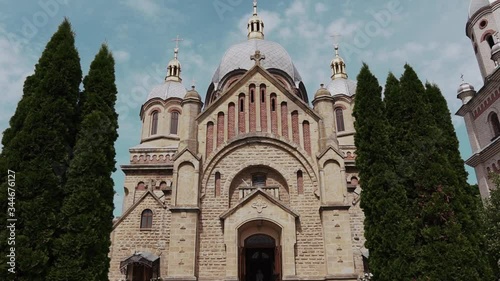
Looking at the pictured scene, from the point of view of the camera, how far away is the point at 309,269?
18.4m

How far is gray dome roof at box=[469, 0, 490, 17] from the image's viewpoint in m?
28.8

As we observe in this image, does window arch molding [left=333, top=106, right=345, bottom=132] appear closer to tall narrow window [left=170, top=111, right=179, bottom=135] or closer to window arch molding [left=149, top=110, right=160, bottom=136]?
tall narrow window [left=170, top=111, right=179, bottom=135]

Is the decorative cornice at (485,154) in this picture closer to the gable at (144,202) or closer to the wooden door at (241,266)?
the wooden door at (241,266)

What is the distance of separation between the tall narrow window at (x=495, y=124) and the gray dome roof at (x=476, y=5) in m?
8.15

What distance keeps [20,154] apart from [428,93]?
15.4 metres

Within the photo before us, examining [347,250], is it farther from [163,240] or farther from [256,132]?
[163,240]

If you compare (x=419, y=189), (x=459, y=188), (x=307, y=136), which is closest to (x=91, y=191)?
(x=419, y=189)

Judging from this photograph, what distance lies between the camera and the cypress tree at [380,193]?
13.3 meters

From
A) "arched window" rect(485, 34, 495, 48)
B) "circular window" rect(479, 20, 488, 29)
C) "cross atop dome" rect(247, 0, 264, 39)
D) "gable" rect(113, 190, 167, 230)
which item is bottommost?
"gable" rect(113, 190, 167, 230)

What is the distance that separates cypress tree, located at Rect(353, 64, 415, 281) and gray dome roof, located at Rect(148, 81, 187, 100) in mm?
21399

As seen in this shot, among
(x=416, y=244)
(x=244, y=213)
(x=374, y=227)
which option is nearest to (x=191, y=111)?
(x=244, y=213)

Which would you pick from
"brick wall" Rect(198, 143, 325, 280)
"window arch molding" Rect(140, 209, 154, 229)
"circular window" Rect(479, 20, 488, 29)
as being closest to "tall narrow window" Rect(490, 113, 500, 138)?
"circular window" Rect(479, 20, 488, 29)

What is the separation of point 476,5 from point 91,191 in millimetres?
29363

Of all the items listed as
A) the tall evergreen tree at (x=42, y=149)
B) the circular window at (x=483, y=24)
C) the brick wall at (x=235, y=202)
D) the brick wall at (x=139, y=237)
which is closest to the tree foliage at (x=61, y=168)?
the tall evergreen tree at (x=42, y=149)
